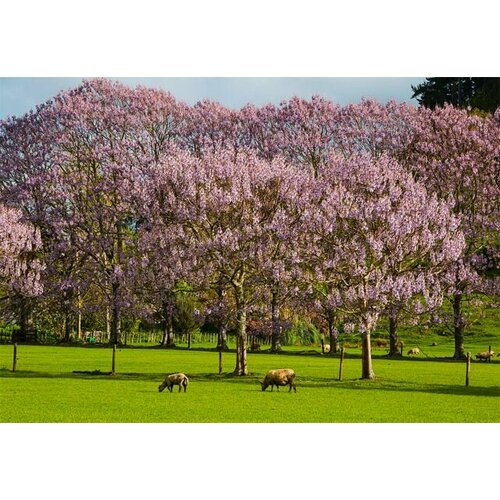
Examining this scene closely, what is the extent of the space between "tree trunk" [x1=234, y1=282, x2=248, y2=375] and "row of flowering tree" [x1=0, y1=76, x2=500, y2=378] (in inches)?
3.3

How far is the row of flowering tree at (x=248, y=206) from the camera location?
29.9 m

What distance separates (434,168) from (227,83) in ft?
56.0

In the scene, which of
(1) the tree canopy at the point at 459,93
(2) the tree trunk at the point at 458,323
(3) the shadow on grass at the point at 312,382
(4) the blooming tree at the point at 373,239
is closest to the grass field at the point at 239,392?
(3) the shadow on grass at the point at 312,382

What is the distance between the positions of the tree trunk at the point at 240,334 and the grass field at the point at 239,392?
0.50 meters

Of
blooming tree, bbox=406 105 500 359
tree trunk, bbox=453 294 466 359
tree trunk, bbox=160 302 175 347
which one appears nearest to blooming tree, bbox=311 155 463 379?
tree trunk, bbox=453 294 466 359

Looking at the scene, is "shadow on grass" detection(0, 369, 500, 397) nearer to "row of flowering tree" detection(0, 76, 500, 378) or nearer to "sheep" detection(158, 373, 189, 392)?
"row of flowering tree" detection(0, 76, 500, 378)

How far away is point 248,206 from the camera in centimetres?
3066

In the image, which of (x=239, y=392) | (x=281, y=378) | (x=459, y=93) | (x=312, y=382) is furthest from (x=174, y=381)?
(x=459, y=93)

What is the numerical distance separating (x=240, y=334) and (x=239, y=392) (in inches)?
245

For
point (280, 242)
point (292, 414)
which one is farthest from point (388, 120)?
point (292, 414)

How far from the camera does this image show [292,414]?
2030 cm

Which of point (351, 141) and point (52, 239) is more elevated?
point (351, 141)

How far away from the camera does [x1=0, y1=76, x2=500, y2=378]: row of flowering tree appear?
2991 cm
